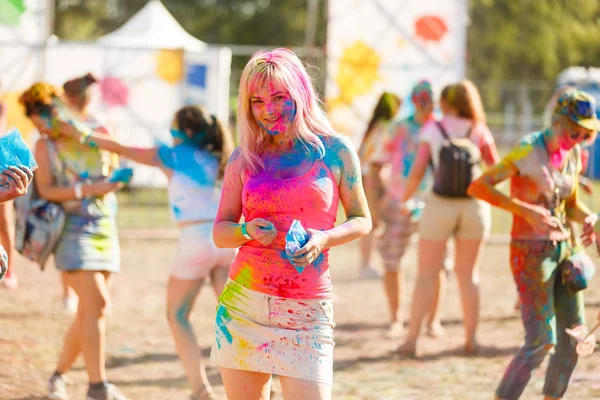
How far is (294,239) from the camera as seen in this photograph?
128 inches

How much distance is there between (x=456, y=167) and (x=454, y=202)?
0.83 ft

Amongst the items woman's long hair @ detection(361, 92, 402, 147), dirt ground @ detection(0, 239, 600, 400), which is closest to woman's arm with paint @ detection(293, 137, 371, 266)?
dirt ground @ detection(0, 239, 600, 400)

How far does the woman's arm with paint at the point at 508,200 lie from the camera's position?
→ 15.6 ft

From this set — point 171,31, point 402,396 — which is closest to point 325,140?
point 402,396

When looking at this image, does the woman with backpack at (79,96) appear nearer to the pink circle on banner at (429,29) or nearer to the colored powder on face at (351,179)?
the colored powder on face at (351,179)

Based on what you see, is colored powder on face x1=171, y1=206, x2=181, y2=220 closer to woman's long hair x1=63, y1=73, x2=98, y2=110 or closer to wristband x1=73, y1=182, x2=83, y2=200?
wristband x1=73, y1=182, x2=83, y2=200

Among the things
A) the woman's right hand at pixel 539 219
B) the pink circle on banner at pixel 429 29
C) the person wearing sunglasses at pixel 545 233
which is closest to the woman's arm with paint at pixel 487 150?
the person wearing sunglasses at pixel 545 233

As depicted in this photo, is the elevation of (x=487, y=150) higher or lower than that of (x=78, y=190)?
higher

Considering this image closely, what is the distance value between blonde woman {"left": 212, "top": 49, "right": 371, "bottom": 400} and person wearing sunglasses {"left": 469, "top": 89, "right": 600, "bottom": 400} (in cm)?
149

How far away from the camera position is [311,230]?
132 inches

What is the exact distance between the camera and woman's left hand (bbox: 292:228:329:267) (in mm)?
3277

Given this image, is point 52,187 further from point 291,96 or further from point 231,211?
point 291,96

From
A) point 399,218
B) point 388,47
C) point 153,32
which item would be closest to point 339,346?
point 399,218

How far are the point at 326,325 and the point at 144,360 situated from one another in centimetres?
353
